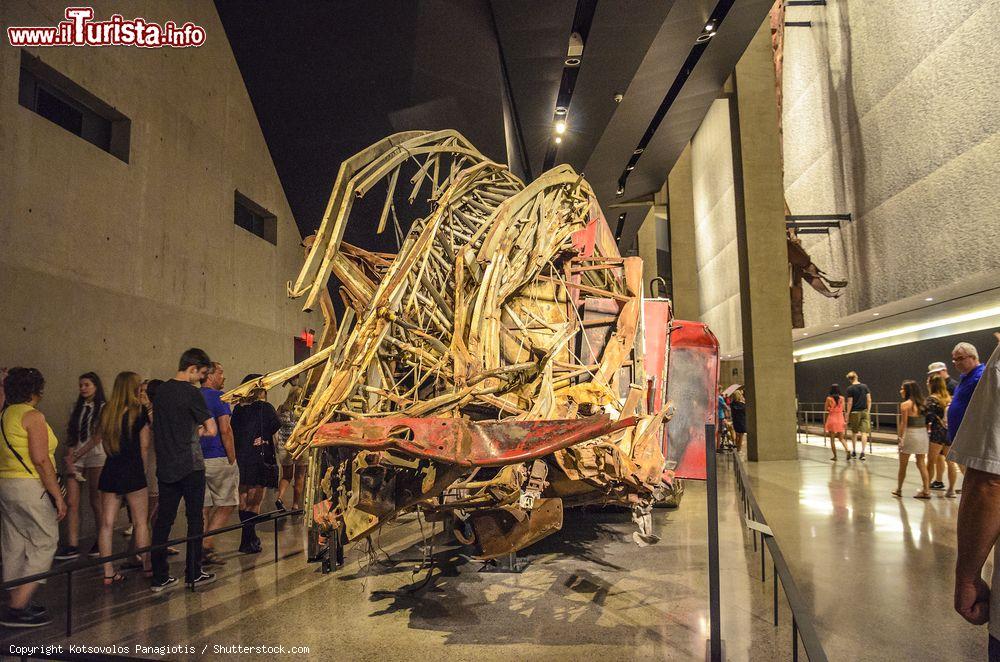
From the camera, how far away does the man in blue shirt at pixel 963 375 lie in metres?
5.11

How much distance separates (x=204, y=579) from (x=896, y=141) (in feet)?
43.0

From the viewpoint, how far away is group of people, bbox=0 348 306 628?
4012 mm

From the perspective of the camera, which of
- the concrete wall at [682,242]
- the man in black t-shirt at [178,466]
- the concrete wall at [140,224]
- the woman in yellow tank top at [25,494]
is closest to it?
the woman in yellow tank top at [25,494]

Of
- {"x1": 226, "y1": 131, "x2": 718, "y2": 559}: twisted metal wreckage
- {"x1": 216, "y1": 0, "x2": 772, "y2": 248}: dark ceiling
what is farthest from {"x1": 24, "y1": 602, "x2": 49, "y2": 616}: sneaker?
{"x1": 216, "y1": 0, "x2": 772, "y2": 248}: dark ceiling

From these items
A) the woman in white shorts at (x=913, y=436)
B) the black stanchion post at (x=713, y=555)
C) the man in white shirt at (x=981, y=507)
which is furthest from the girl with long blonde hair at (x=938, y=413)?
the man in white shirt at (x=981, y=507)

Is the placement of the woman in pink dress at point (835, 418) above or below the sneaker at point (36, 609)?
above

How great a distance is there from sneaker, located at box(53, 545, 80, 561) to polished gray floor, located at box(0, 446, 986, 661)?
66 cm

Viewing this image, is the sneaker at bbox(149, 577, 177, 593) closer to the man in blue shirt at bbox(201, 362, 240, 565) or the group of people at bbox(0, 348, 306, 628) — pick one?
the group of people at bbox(0, 348, 306, 628)

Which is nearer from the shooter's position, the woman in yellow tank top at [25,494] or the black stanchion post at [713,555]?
the black stanchion post at [713,555]

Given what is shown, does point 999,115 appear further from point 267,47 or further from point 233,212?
point 233,212

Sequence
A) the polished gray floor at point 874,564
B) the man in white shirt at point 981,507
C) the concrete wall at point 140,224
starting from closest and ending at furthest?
1. the man in white shirt at point 981,507
2. the polished gray floor at point 874,564
3. the concrete wall at point 140,224

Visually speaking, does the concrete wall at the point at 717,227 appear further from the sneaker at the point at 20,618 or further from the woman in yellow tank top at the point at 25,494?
the sneaker at the point at 20,618

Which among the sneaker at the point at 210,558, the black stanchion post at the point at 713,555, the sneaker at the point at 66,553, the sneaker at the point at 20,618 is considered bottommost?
the sneaker at the point at 210,558

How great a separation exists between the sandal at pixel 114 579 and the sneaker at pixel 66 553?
832 mm
